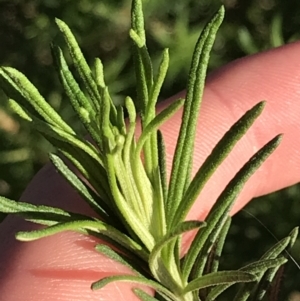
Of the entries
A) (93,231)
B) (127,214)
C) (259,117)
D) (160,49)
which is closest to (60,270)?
(93,231)

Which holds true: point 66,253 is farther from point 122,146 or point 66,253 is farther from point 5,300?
point 122,146

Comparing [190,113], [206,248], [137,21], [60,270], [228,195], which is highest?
[137,21]

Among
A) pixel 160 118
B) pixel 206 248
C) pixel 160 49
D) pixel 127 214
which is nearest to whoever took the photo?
pixel 160 118

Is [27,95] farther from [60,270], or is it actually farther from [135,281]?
[60,270]

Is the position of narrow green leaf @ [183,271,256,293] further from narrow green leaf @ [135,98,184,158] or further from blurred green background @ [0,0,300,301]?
blurred green background @ [0,0,300,301]

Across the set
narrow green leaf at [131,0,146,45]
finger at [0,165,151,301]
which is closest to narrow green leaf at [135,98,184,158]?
narrow green leaf at [131,0,146,45]

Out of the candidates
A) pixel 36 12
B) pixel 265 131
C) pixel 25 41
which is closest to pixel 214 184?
pixel 265 131

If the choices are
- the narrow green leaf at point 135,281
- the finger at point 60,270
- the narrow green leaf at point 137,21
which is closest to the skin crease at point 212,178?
the finger at point 60,270
